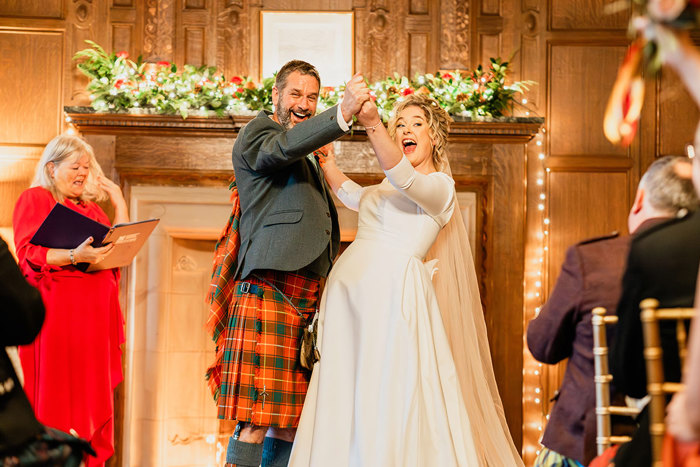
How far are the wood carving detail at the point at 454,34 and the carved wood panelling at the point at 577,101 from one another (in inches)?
20.9

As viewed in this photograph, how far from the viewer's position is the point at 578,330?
198cm

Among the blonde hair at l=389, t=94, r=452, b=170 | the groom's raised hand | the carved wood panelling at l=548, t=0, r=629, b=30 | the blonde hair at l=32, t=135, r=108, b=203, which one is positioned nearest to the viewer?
the groom's raised hand

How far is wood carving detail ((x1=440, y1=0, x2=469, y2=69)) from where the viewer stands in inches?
175

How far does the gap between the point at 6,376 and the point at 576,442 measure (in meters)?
1.37

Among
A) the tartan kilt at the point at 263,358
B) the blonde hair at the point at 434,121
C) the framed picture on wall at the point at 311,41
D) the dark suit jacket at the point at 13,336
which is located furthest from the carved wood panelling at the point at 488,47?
the dark suit jacket at the point at 13,336

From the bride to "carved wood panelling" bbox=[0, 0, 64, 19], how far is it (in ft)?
7.95

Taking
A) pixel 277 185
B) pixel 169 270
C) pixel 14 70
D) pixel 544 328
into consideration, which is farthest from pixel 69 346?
pixel 544 328

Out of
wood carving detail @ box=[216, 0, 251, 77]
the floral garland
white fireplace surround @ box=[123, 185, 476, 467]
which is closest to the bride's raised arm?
the floral garland

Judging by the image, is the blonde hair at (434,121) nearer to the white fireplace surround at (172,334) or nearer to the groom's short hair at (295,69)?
the groom's short hair at (295,69)

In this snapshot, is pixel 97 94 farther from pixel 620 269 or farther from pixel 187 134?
pixel 620 269

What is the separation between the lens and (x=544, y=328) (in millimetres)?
2012

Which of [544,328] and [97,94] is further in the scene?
[97,94]

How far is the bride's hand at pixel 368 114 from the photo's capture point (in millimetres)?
2721

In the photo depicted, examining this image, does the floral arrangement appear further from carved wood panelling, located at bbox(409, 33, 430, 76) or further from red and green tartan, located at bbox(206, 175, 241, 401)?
carved wood panelling, located at bbox(409, 33, 430, 76)
